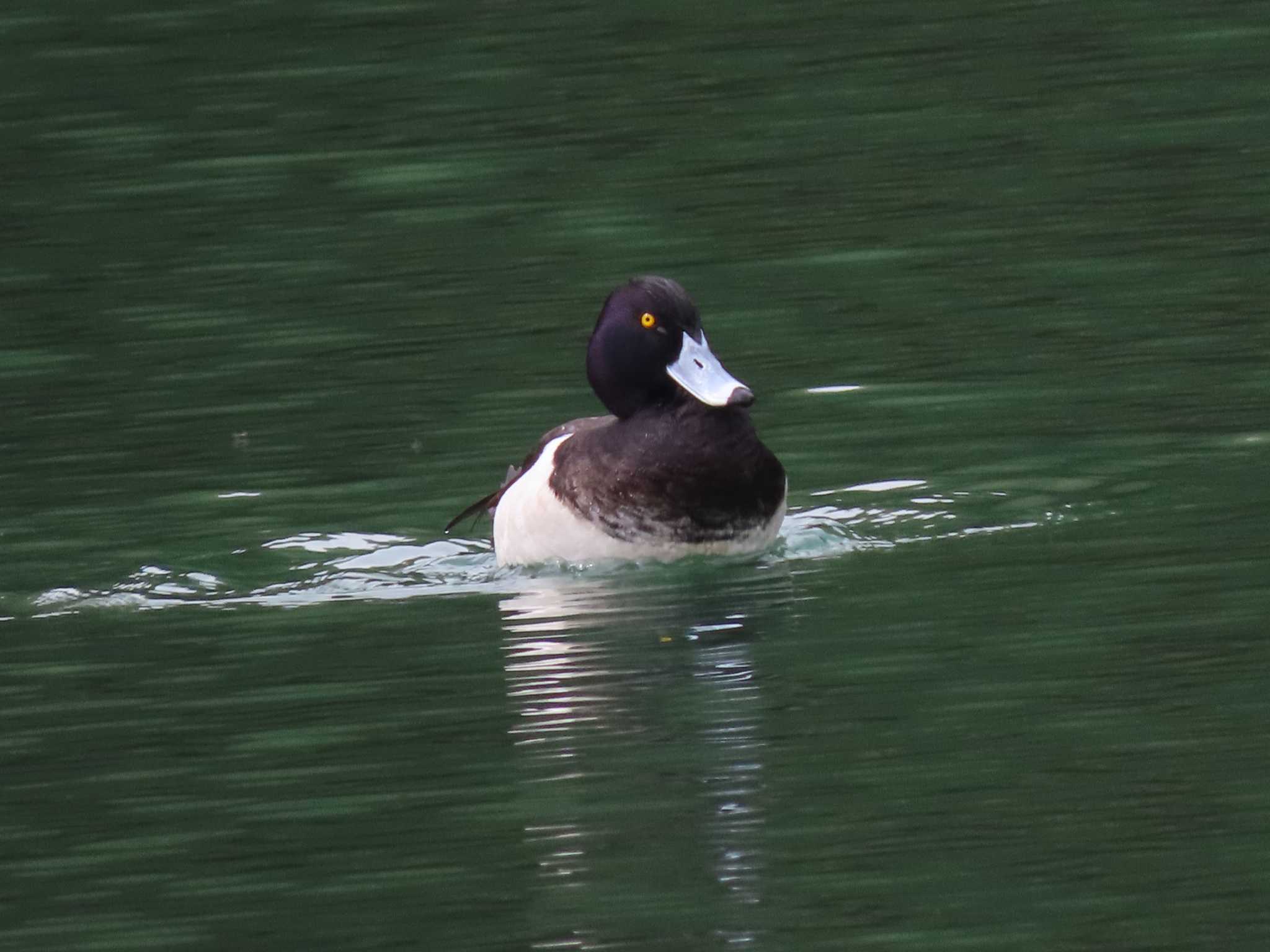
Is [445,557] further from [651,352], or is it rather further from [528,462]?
[651,352]

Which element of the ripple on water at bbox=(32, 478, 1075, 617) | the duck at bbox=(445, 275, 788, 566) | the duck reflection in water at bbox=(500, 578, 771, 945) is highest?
the duck at bbox=(445, 275, 788, 566)

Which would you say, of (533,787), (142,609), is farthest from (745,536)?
(533,787)

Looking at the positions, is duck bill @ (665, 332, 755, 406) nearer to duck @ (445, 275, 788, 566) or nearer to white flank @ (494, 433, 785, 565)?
duck @ (445, 275, 788, 566)

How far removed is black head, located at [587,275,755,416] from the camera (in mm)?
8836

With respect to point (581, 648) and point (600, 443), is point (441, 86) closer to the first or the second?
point (600, 443)

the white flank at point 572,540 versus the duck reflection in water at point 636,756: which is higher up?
the white flank at point 572,540

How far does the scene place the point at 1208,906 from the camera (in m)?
5.32

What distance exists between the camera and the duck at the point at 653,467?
860 centimetres

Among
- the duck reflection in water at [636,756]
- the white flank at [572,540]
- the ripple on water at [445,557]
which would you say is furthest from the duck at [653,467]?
the duck reflection in water at [636,756]

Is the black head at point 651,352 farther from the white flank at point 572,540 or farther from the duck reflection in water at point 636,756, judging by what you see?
the duck reflection in water at point 636,756

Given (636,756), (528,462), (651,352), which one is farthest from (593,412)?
(636,756)

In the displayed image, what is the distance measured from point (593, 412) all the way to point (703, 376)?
7.74 feet

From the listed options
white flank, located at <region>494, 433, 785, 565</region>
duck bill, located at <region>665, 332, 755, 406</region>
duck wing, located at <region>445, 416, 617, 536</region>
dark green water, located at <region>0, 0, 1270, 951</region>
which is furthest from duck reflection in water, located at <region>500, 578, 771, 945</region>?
duck wing, located at <region>445, 416, 617, 536</region>

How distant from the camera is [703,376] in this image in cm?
880
